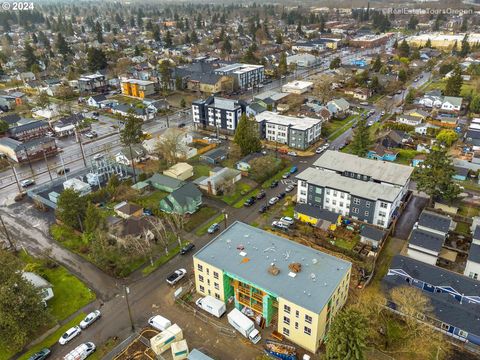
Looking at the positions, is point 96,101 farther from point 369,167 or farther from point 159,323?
point 159,323

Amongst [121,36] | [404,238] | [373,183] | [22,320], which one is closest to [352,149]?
[373,183]

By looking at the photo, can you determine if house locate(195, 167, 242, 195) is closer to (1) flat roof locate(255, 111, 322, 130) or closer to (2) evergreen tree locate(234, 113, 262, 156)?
(2) evergreen tree locate(234, 113, 262, 156)

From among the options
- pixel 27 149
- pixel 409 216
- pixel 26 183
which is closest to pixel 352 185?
pixel 409 216

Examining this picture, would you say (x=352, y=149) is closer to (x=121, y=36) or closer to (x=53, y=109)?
(x=53, y=109)

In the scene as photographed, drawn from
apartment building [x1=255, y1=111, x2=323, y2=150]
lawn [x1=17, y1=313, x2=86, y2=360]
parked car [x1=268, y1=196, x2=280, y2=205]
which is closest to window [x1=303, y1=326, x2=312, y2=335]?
lawn [x1=17, y1=313, x2=86, y2=360]

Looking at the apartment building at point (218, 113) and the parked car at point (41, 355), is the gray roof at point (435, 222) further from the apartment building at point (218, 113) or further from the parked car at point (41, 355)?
the apartment building at point (218, 113)
